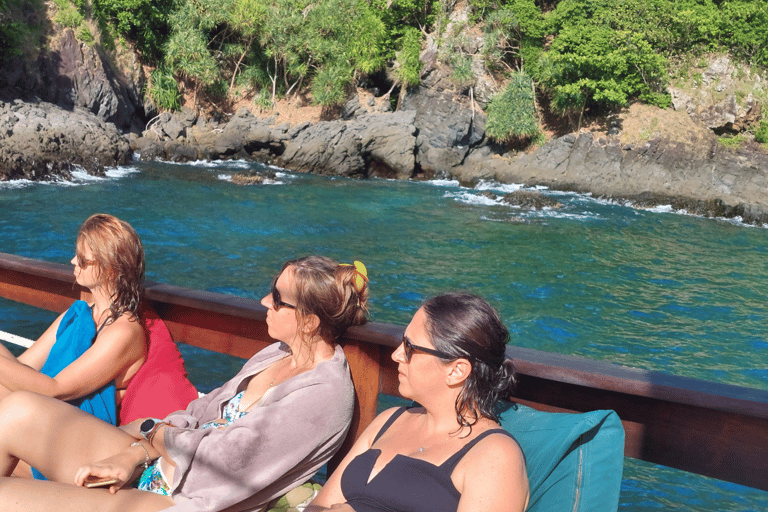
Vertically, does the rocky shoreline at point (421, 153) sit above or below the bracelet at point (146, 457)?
below

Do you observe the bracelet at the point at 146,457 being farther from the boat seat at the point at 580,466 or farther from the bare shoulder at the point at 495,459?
the boat seat at the point at 580,466

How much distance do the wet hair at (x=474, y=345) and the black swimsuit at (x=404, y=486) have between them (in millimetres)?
97

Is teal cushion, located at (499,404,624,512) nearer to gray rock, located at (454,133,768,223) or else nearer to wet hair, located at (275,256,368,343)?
wet hair, located at (275,256,368,343)

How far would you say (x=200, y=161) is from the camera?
2223 cm

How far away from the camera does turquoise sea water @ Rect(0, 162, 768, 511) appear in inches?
284

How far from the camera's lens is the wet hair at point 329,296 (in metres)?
2.29

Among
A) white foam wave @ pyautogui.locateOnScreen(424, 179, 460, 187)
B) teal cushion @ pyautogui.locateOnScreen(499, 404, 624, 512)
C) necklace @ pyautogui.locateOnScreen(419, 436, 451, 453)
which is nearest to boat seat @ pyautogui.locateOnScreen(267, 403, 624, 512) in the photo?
teal cushion @ pyautogui.locateOnScreen(499, 404, 624, 512)

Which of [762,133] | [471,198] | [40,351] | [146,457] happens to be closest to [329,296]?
[146,457]

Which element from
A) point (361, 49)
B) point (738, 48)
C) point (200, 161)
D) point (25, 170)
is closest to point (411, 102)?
point (361, 49)

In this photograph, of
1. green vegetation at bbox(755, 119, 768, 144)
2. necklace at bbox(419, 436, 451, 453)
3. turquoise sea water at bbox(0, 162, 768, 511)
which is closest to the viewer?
necklace at bbox(419, 436, 451, 453)

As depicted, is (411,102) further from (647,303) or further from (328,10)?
(647,303)

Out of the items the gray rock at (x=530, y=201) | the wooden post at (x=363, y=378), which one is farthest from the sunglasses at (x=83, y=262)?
the gray rock at (x=530, y=201)

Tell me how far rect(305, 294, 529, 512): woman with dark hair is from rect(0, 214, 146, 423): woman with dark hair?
1.03 metres

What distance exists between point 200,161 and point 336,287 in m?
21.0
